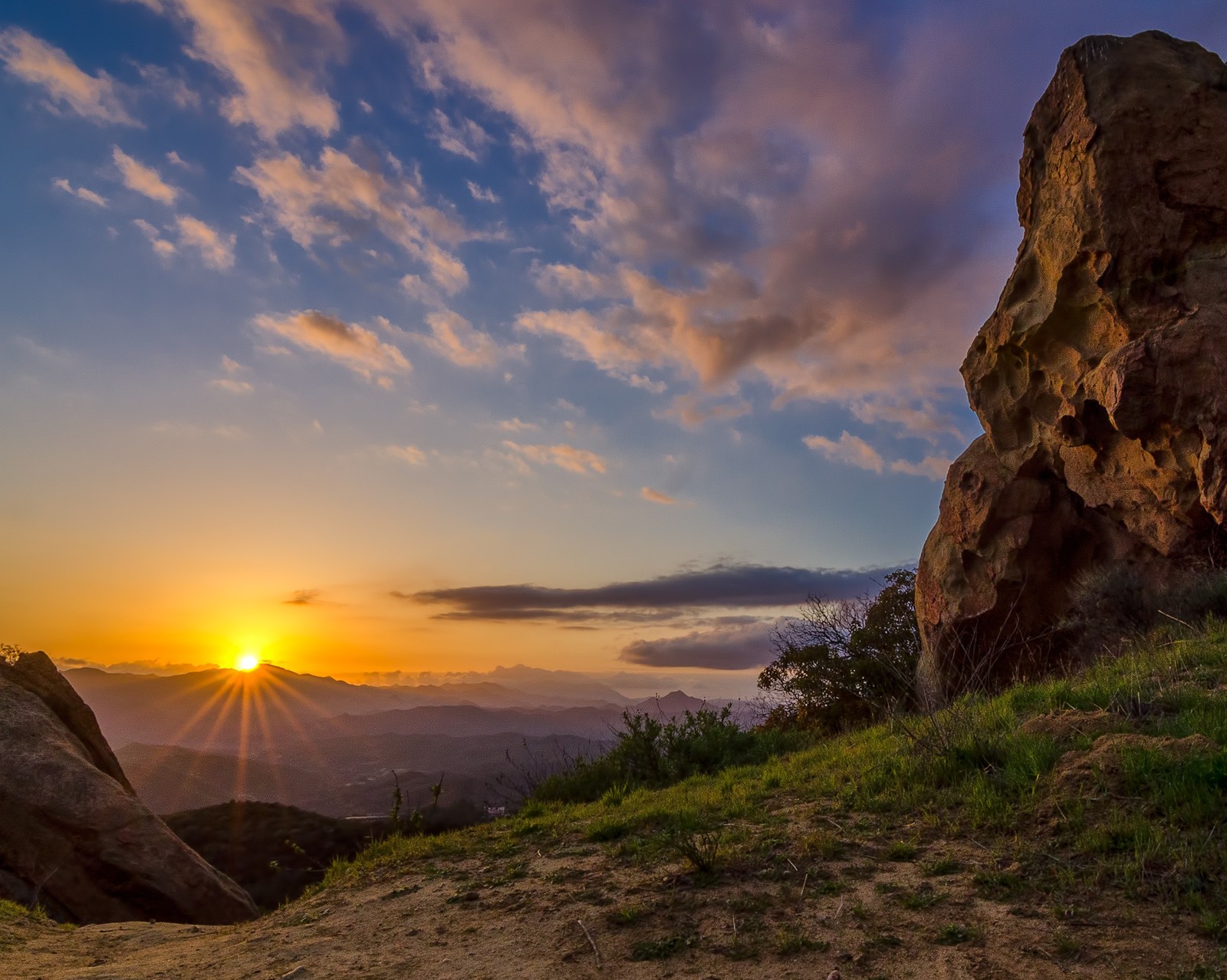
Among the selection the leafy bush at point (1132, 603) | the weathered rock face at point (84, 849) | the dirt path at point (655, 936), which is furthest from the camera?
the leafy bush at point (1132, 603)

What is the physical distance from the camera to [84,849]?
992 cm

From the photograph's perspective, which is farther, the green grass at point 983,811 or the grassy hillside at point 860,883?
the green grass at point 983,811

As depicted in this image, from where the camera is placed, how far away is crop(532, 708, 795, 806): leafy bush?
468 inches

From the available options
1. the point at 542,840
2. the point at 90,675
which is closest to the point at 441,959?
the point at 542,840

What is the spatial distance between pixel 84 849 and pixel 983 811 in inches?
434

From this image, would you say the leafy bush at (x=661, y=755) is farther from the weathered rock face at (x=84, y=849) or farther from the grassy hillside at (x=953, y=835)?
the weathered rock face at (x=84, y=849)

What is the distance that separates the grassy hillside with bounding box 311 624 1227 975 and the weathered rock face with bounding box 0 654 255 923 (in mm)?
3768

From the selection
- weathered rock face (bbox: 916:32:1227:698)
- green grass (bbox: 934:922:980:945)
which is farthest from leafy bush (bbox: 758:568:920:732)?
green grass (bbox: 934:922:980:945)

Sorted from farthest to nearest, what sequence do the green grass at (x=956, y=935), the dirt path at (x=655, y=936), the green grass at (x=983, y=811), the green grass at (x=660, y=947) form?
1. the green grass at (x=983, y=811)
2. the green grass at (x=660, y=947)
3. the green grass at (x=956, y=935)
4. the dirt path at (x=655, y=936)

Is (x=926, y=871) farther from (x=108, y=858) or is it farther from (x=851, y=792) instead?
(x=108, y=858)

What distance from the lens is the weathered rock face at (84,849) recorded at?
31.3 ft

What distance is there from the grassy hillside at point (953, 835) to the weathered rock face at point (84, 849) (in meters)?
3.77

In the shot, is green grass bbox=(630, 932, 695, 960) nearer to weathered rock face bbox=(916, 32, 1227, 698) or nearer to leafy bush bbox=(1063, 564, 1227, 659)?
weathered rock face bbox=(916, 32, 1227, 698)

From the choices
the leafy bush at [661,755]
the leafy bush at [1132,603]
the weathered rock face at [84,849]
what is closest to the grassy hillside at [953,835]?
the leafy bush at [1132,603]
